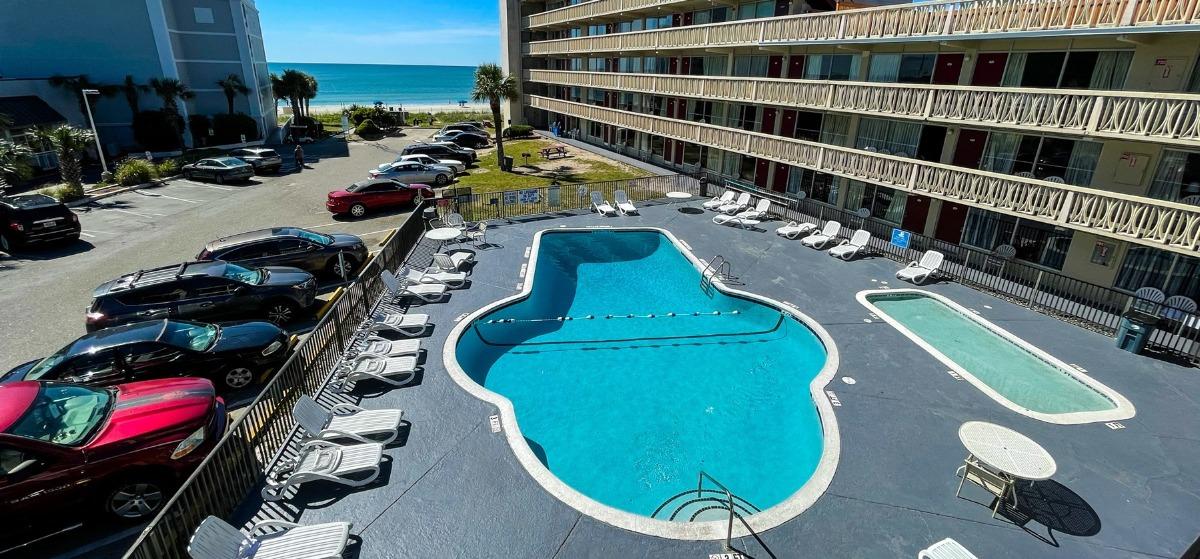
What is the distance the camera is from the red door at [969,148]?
62.3ft

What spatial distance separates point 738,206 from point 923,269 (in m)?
9.48

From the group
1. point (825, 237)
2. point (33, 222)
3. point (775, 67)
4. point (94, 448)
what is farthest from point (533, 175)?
point (94, 448)

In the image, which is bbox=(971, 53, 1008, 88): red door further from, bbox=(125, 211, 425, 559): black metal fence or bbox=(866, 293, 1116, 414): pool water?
bbox=(125, 211, 425, 559): black metal fence

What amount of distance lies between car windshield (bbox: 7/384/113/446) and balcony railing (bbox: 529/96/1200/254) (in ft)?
75.3

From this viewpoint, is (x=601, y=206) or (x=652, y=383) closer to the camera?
(x=652, y=383)

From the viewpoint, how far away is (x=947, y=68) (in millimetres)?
19469

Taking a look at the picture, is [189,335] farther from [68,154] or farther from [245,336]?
[68,154]

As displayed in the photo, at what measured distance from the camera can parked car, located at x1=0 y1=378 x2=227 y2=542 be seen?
7.39 m

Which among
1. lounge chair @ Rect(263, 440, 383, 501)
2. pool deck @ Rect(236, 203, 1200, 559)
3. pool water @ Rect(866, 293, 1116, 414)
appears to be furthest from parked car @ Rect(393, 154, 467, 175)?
lounge chair @ Rect(263, 440, 383, 501)

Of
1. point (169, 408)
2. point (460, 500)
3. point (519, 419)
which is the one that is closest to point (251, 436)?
point (169, 408)

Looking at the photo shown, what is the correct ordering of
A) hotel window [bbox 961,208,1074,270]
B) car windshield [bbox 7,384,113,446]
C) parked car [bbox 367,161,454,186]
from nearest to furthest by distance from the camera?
car windshield [bbox 7,384,113,446]
hotel window [bbox 961,208,1074,270]
parked car [bbox 367,161,454,186]

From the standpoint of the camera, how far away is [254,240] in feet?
54.4

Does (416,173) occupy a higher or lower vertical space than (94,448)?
higher

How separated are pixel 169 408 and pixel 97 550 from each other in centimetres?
216
